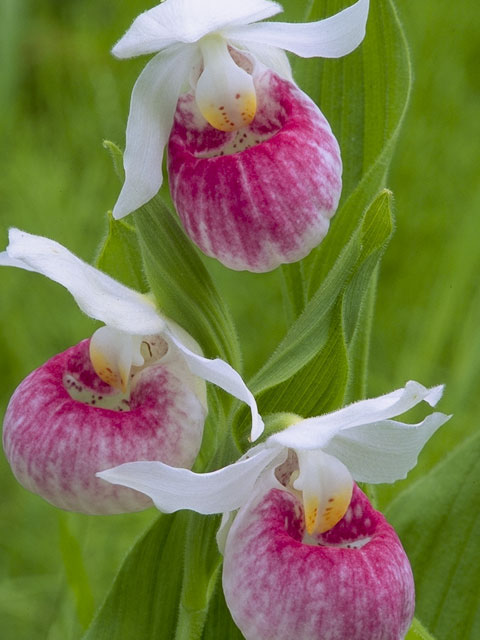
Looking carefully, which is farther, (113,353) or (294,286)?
(294,286)

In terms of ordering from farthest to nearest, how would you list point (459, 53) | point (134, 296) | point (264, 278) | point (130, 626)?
1. point (459, 53)
2. point (264, 278)
3. point (130, 626)
4. point (134, 296)

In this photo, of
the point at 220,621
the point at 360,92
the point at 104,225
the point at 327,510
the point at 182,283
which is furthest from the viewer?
the point at 104,225

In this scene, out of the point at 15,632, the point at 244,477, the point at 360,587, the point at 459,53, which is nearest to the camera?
the point at 360,587

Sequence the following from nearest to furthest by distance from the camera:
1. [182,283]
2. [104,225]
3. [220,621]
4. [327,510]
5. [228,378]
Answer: [228,378], [327,510], [182,283], [220,621], [104,225]

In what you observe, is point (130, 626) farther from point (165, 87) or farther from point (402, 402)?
point (165, 87)

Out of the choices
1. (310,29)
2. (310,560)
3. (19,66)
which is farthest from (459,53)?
(310,560)

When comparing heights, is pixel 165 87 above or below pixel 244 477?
above

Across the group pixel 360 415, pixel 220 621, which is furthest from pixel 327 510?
pixel 220 621

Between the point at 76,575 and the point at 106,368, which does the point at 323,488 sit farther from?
the point at 76,575

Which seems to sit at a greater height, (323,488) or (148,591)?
(323,488)
